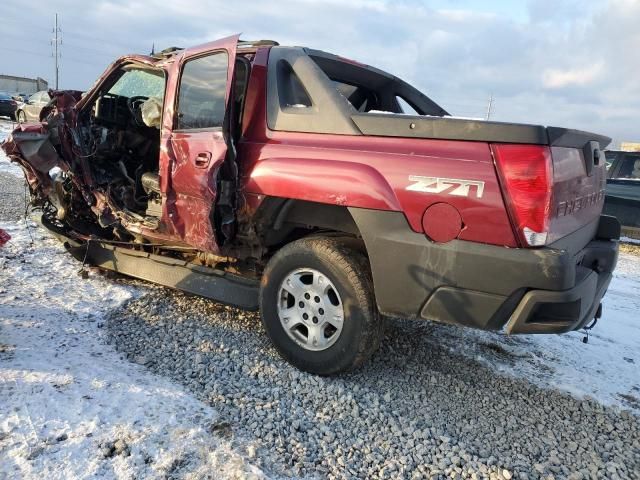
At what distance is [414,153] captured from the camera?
9.14ft

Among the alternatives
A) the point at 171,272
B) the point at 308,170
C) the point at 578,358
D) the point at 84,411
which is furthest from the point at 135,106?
the point at 578,358

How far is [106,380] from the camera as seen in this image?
2.93 metres

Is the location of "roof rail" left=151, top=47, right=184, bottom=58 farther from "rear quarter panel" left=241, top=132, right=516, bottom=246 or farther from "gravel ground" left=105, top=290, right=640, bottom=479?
"gravel ground" left=105, top=290, right=640, bottom=479

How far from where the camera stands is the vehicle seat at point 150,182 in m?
4.52

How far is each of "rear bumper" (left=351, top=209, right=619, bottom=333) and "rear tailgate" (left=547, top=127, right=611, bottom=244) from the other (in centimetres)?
13

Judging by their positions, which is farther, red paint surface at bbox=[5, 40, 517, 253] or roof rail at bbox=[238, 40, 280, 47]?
roof rail at bbox=[238, 40, 280, 47]

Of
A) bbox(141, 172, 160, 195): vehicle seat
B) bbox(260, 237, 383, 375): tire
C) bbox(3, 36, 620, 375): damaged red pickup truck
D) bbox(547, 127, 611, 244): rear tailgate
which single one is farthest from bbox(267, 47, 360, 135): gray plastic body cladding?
bbox(141, 172, 160, 195): vehicle seat

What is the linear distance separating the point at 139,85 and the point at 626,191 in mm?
8846

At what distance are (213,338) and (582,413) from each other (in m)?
2.54

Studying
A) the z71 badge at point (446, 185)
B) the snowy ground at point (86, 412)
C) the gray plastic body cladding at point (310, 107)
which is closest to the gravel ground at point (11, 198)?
the snowy ground at point (86, 412)

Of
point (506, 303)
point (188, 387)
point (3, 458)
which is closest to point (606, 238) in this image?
point (506, 303)

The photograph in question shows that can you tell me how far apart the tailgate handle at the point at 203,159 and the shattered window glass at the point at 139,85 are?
147cm

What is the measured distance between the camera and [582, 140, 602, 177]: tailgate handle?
306 centimetres

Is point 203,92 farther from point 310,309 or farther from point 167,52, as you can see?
point 310,309
